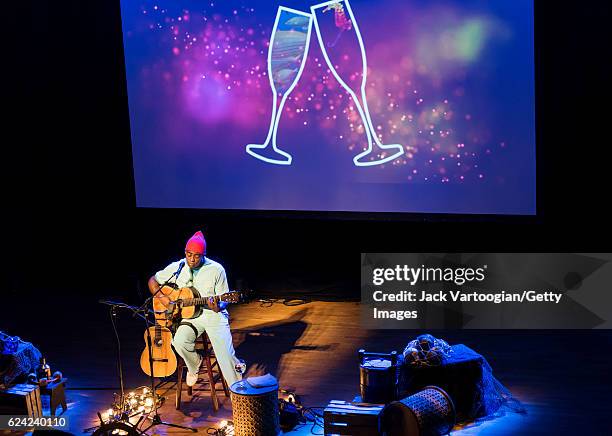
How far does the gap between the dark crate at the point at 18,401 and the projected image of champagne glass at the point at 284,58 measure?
3211 mm

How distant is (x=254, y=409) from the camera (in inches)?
184

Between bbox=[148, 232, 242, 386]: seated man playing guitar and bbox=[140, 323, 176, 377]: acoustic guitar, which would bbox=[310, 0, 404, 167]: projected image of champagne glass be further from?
bbox=[140, 323, 176, 377]: acoustic guitar

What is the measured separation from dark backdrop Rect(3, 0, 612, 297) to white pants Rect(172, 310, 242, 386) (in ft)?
7.21

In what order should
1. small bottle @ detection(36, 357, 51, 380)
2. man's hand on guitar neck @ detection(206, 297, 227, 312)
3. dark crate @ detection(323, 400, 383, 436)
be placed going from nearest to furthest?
dark crate @ detection(323, 400, 383, 436) → man's hand on guitar neck @ detection(206, 297, 227, 312) → small bottle @ detection(36, 357, 51, 380)

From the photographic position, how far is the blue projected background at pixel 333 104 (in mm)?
6586

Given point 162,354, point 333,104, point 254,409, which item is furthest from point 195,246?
point 333,104

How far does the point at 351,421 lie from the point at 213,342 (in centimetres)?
122

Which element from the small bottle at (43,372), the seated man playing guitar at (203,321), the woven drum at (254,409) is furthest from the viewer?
the small bottle at (43,372)

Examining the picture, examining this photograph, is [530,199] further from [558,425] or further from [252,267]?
[252,267]

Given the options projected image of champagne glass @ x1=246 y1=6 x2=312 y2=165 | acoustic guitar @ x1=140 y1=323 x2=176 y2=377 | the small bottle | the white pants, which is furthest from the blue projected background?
the small bottle

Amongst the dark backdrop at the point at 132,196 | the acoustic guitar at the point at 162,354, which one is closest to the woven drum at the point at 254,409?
the acoustic guitar at the point at 162,354

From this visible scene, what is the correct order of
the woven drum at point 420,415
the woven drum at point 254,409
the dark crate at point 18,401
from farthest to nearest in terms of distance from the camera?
the dark crate at point 18,401 → the woven drum at point 254,409 → the woven drum at point 420,415

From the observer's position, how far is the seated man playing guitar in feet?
17.5

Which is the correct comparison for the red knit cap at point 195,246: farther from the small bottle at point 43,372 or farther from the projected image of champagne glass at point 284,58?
the projected image of champagne glass at point 284,58
